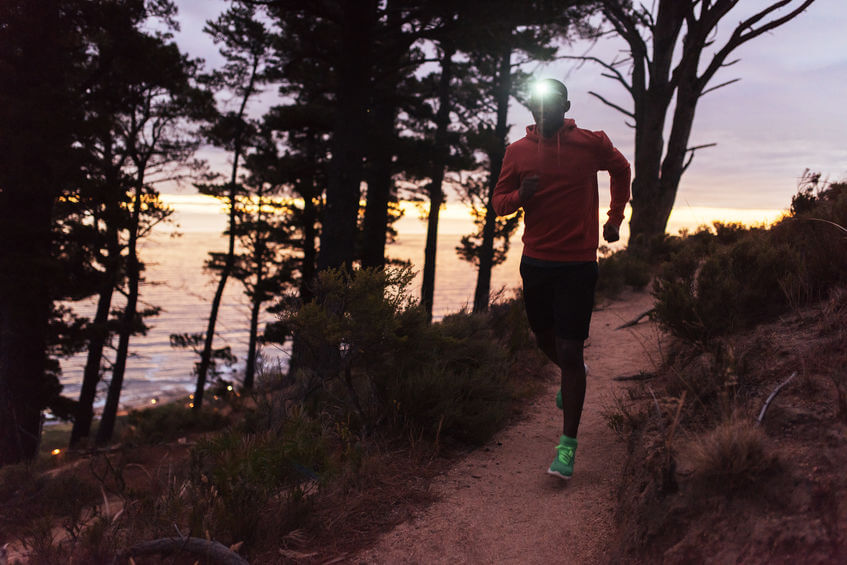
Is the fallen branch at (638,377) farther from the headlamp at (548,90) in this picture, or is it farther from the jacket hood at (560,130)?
the headlamp at (548,90)

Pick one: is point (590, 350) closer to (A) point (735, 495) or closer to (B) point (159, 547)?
(A) point (735, 495)

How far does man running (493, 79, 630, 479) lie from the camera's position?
10.5ft

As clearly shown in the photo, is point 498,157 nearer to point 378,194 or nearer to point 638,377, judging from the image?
point 378,194

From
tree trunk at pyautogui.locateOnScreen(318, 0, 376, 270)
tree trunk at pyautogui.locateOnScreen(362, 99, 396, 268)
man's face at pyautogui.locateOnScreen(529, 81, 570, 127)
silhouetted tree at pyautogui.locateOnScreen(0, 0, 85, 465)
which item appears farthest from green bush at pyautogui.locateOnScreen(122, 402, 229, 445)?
man's face at pyautogui.locateOnScreen(529, 81, 570, 127)

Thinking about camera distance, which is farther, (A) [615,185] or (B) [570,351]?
(A) [615,185]

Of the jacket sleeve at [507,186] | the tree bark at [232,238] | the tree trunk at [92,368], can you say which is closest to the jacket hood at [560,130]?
the jacket sleeve at [507,186]

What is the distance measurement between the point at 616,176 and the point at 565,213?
0.47m

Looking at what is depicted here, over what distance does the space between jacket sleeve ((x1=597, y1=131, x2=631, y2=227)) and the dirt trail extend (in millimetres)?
1583

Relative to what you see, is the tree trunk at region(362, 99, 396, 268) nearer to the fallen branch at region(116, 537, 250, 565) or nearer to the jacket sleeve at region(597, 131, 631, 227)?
the jacket sleeve at region(597, 131, 631, 227)

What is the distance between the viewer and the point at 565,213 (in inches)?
127

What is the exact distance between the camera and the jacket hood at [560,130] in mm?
3246

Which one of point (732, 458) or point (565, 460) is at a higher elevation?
point (732, 458)

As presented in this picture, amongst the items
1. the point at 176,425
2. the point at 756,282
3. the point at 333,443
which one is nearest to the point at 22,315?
the point at 176,425

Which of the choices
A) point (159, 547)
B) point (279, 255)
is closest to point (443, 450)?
point (159, 547)
